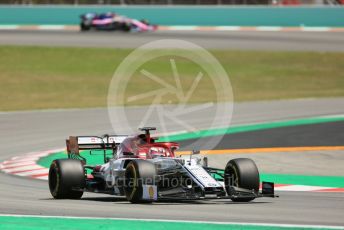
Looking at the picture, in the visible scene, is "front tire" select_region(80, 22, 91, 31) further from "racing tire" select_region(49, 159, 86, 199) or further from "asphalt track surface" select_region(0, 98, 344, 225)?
"racing tire" select_region(49, 159, 86, 199)

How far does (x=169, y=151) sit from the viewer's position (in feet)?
49.4

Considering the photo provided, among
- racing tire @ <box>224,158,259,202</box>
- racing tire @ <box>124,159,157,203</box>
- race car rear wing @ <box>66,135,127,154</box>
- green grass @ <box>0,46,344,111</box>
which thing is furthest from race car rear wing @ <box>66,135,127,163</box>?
green grass @ <box>0,46,344,111</box>

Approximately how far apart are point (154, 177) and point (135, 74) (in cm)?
3289

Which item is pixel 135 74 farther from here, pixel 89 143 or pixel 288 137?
pixel 89 143

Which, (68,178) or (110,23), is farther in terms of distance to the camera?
(110,23)

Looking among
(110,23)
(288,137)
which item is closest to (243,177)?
(288,137)

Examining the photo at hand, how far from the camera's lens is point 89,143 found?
53.5ft

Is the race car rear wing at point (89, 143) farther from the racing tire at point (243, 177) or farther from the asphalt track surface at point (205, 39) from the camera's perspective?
the asphalt track surface at point (205, 39)

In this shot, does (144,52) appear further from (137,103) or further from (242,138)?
(242,138)

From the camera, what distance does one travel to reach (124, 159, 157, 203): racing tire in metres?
13.8

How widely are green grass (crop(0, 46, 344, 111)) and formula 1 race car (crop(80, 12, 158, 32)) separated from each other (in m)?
7.12

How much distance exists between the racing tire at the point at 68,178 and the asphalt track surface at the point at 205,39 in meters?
37.0

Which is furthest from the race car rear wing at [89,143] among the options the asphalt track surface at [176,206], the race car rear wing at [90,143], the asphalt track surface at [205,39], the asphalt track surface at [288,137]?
the asphalt track surface at [205,39]

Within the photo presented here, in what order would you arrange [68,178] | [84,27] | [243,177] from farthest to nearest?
[84,27] → [68,178] → [243,177]
